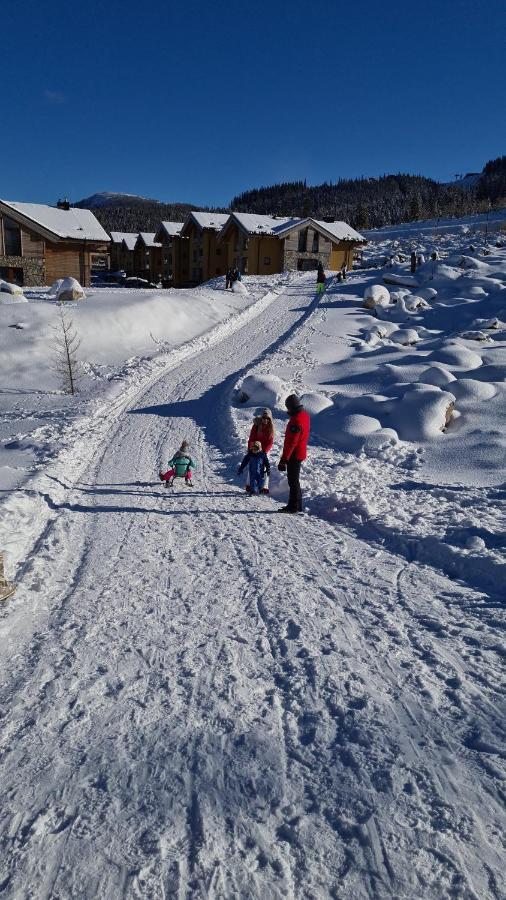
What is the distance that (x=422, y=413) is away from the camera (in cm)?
1088

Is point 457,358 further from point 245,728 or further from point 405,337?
point 245,728

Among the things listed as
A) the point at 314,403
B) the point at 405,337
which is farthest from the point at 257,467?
the point at 405,337

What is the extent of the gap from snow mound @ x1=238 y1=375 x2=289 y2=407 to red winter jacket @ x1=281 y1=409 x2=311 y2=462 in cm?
596

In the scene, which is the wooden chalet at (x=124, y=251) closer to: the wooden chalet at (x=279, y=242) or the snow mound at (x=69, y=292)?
the wooden chalet at (x=279, y=242)

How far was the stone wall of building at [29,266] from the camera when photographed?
110ft

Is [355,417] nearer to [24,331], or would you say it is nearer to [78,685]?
[78,685]

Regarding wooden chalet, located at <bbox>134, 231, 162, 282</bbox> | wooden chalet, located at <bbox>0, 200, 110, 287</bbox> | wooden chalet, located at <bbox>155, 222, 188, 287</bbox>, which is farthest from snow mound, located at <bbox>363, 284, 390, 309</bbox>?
wooden chalet, located at <bbox>134, 231, 162, 282</bbox>

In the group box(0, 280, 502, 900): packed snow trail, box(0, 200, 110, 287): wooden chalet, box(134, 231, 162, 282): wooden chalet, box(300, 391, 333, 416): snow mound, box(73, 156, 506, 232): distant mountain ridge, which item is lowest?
box(0, 280, 502, 900): packed snow trail

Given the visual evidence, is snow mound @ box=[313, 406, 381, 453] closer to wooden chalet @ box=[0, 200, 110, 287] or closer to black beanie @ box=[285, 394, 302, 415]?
black beanie @ box=[285, 394, 302, 415]

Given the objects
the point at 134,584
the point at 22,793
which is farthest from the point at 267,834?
the point at 134,584

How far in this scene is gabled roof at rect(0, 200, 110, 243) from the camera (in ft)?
109

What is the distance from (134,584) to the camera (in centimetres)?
516

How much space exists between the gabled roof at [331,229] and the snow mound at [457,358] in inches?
1241

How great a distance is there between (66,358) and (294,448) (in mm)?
14249
